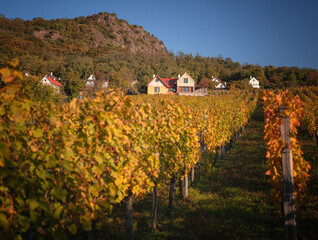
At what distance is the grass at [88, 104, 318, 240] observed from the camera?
12.7 feet

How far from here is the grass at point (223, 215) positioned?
3.86 metres

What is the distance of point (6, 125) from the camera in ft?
5.42

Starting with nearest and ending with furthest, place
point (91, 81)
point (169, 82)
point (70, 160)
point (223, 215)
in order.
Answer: point (70, 160)
point (223, 215)
point (169, 82)
point (91, 81)

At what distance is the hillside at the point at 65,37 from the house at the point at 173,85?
3110 cm

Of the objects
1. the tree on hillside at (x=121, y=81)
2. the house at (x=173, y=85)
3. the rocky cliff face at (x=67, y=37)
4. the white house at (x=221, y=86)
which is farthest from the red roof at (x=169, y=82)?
the rocky cliff face at (x=67, y=37)

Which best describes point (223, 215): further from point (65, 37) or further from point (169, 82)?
point (65, 37)

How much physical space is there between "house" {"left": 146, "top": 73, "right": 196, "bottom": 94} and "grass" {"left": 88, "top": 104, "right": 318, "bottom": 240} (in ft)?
137

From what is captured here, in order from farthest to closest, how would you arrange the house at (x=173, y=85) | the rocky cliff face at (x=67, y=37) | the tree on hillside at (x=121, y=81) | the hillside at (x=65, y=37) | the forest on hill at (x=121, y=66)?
the rocky cliff face at (x=67, y=37) < the hillside at (x=65, y=37) < the forest on hill at (x=121, y=66) < the house at (x=173, y=85) < the tree on hillside at (x=121, y=81)

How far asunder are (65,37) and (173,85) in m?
107

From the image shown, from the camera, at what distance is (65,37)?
4766 inches

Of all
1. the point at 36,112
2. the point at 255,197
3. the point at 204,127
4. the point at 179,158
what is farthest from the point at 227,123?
the point at 36,112

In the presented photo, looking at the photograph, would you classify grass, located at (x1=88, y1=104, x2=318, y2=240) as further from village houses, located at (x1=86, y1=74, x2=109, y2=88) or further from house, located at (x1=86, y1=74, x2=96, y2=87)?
house, located at (x1=86, y1=74, x2=96, y2=87)

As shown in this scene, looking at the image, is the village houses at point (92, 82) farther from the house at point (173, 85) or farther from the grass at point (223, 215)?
the grass at point (223, 215)

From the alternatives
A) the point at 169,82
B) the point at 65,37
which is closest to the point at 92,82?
the point at 169,82
